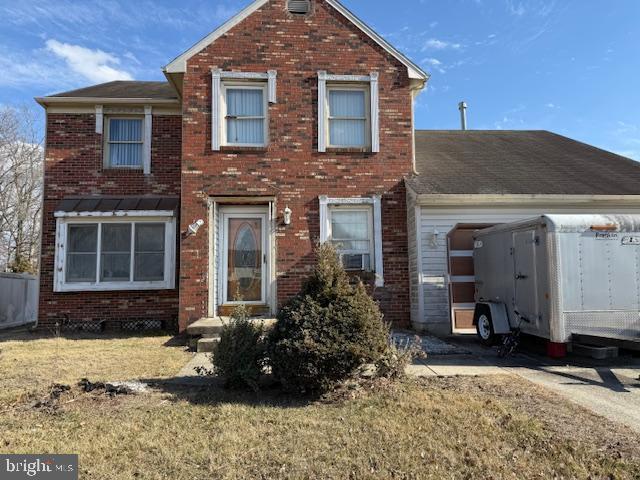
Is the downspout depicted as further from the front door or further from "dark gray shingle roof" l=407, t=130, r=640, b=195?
the front door

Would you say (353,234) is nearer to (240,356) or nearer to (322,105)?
(322,105)

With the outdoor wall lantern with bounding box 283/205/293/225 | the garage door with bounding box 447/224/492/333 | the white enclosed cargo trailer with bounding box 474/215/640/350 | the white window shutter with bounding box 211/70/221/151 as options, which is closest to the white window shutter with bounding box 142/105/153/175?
the white window shutter with bounding box 211/70/221/151

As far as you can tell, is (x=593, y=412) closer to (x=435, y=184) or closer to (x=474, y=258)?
(x=474, y=258)

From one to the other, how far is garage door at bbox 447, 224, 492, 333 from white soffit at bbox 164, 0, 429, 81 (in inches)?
147

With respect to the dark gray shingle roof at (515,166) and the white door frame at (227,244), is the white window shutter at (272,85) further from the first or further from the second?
the dark gray shingle roof at (515,166)

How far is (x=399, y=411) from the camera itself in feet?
15.1

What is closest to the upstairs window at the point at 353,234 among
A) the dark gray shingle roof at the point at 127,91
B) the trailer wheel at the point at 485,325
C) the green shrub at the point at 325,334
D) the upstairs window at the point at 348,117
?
the upstairs window at the point at 348,117

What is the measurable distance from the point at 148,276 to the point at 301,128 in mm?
5152

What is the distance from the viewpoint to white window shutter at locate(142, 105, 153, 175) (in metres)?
11.5

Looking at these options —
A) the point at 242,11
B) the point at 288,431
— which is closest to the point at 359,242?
the point at 242,11

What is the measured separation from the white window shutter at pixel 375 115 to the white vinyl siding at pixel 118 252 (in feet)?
16.9

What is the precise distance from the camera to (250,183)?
1007 cm

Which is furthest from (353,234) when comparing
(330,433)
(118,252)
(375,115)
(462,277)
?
(330,433)

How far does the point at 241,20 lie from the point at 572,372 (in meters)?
9.63
